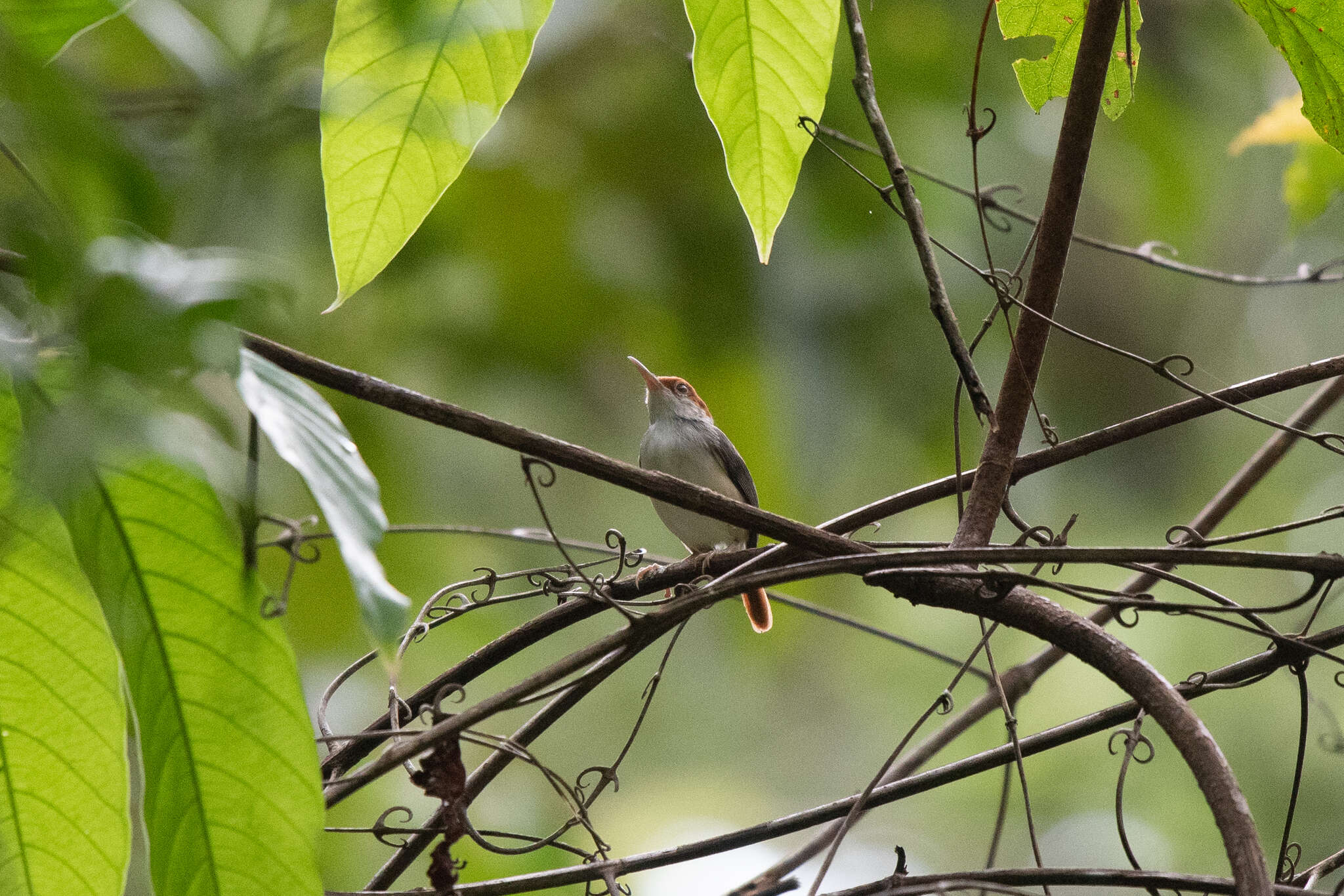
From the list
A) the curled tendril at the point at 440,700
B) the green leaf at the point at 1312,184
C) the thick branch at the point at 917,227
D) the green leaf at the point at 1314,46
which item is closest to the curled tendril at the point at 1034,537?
the thick branch at the point at 917,227

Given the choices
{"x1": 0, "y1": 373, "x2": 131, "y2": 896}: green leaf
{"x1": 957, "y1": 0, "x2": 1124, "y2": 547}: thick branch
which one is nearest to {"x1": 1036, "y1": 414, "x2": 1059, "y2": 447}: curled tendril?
{"x1": 957, "y1": 0, "x2": 1124, "y2": 547}: thick branch

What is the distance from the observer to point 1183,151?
3.85m

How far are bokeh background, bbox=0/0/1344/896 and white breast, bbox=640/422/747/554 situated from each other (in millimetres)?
315

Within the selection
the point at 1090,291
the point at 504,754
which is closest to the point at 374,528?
the point at 504,754

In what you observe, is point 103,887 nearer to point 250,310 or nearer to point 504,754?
point 504,754

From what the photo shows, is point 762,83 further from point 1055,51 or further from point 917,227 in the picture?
point 1055,51

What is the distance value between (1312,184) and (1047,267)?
133cm

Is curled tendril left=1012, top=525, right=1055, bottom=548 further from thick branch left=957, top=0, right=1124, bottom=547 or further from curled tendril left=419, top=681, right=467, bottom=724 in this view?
curled tendril left=419, top=681, right=467, bottom=724

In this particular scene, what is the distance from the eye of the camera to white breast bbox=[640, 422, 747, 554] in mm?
3711

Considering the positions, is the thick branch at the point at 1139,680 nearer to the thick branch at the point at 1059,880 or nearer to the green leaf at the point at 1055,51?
the thick branch at the point at 1059,880

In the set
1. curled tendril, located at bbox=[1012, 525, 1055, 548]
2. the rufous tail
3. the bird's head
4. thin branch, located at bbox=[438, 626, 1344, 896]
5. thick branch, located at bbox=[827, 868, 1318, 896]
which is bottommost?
thick branch, located at bbox=[827, 868, 1318, 896]

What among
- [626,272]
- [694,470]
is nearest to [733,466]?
[694,470]

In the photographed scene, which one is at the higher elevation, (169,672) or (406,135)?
(406,135)

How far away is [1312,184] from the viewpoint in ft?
7.22
